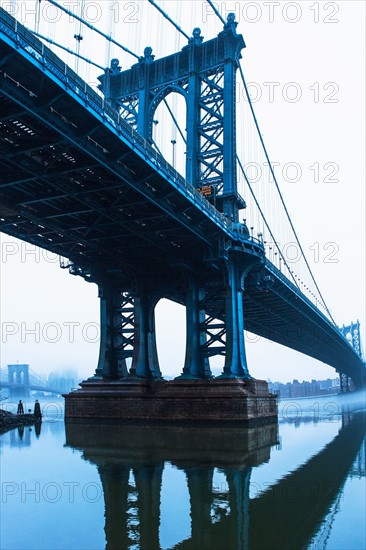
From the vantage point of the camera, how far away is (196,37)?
49719mm

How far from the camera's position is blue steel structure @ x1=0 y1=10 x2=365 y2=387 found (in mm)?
23453

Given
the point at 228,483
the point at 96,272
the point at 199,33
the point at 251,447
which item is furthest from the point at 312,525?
the point at 199,33

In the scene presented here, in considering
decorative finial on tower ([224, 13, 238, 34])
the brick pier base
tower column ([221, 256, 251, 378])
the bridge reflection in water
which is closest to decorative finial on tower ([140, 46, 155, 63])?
decorative finial on tower ([224, 13, 238, 34])

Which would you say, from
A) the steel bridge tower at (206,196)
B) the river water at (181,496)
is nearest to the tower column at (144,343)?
the steel bridge tower at (206,196)

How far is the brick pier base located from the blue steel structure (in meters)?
1.59

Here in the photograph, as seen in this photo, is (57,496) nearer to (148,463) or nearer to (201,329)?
(148,463)

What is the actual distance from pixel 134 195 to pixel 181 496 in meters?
22.4

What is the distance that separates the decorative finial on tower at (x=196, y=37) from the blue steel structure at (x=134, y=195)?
0.13 metres

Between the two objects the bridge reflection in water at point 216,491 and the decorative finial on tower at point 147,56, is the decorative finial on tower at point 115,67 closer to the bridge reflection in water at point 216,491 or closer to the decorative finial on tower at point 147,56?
the decorative finial on tower at point 147,56

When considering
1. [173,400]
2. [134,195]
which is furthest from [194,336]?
[134,195]

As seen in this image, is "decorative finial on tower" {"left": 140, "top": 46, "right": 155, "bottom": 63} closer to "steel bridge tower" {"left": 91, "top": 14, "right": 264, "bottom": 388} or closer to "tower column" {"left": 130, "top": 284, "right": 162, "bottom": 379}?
"steel bridge tower" {"left": 91, "top": 14, "right": 264, "bottom": 388}

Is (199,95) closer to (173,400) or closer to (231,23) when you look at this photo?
(231,23)

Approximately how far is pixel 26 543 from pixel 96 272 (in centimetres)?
3573

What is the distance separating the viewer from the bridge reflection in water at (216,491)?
1024 centimetres
